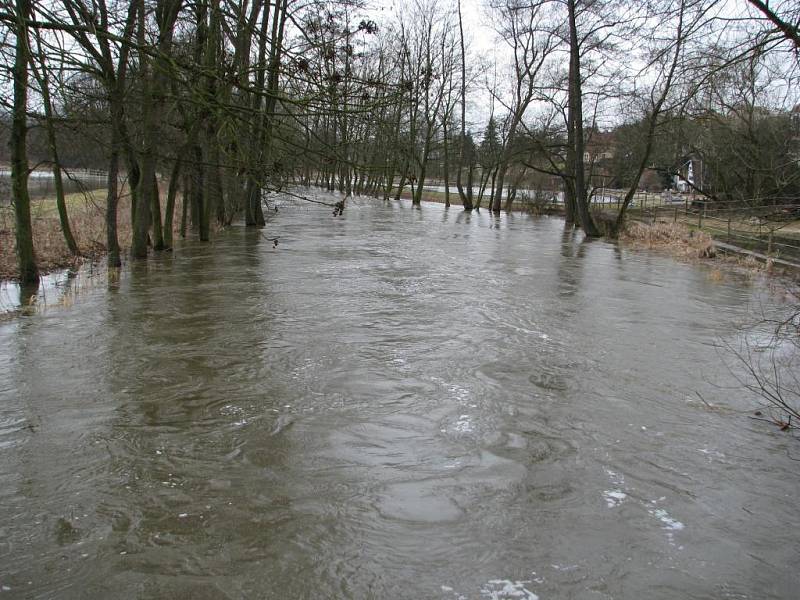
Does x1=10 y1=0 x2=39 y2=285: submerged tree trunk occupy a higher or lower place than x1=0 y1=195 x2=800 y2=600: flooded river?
higher

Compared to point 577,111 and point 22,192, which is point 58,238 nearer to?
point 22,192

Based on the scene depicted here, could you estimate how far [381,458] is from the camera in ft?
17.9

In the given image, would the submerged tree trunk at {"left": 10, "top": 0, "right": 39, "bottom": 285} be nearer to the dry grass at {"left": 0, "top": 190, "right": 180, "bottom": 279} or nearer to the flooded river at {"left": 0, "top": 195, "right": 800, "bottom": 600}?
the dry grass at {"left": 0, "top": 190, "right": 180, "bottom": 279}

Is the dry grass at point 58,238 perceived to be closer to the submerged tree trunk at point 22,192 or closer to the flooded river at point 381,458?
the submerged tree trunk at point 22,192

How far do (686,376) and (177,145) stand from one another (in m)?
12.9

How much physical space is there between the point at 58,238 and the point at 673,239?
20.1m

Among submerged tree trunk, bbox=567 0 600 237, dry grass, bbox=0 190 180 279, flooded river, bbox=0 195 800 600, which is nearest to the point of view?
flooded river, bbox=0 195 800 600

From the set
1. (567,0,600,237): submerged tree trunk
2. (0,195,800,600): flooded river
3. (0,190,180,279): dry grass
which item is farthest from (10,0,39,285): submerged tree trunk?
(567,0,600,237): submerged tree trunk

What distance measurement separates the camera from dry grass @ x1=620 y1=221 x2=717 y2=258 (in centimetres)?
2077

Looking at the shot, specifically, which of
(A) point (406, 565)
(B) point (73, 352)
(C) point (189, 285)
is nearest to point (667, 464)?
(A) point (406, 565)

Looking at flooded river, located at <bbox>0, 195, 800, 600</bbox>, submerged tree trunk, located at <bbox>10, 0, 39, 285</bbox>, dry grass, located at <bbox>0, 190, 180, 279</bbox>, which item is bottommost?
flooded river, located at <bbox>0, 195, 800, 600</bbox>

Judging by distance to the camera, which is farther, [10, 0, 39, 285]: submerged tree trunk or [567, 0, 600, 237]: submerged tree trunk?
[567, 0, 600, 237]: submerged tree trunk

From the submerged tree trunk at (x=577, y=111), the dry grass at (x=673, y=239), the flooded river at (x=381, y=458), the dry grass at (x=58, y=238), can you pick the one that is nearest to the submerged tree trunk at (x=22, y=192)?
the dry grass at (x=58, y=238)

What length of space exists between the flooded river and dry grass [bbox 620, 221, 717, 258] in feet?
33.7
